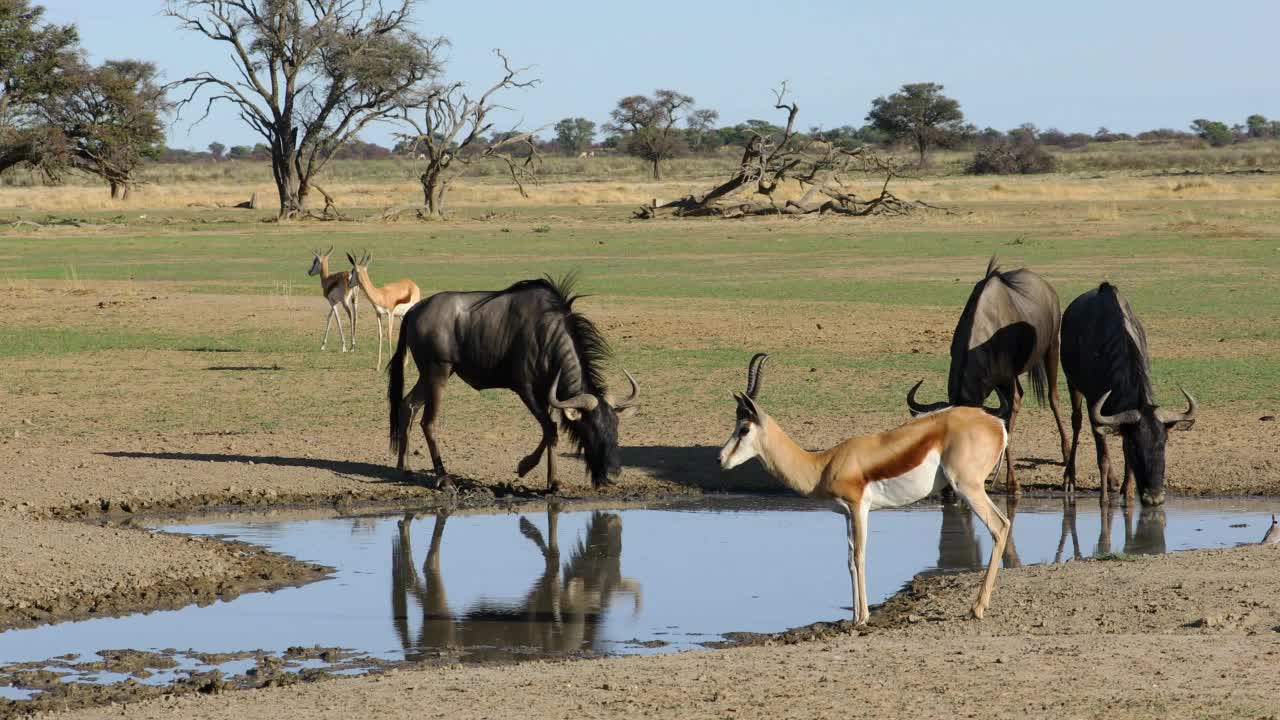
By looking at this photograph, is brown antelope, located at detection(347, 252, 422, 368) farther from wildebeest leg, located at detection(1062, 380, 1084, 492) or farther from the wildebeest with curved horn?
wildebeest leg, located at detection(1062, 380, 1084, 492)

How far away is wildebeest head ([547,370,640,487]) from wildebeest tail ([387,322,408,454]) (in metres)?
1.31

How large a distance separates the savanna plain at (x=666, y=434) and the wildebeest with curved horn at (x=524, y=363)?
43 centimetres

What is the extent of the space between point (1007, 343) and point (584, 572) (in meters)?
4.23

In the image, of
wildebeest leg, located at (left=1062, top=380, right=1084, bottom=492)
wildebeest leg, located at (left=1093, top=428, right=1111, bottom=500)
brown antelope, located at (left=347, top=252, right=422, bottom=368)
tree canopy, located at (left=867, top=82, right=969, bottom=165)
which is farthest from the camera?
tree canopy, located at (left=867, top=82, right=969, bottom=165)

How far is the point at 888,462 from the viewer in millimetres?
7832

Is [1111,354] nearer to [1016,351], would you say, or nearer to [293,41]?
[1016,351]

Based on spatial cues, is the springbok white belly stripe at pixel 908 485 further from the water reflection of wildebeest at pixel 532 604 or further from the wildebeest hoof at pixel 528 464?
the wildebeest hoof at pixel 528 464

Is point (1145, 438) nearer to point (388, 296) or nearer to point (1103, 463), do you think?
point (1103, 463)

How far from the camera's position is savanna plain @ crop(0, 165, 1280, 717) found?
255 inches

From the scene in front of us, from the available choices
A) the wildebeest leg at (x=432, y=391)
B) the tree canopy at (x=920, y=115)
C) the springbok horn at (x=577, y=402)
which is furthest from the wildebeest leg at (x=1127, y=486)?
the tree canopy at (x=920, y=115)

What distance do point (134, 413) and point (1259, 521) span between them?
9771mm

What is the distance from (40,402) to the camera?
15.8 meters

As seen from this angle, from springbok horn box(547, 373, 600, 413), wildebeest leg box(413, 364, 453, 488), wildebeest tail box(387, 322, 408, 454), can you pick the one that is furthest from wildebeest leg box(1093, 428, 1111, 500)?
wildebeest tail box(387, 322, 408, 454)

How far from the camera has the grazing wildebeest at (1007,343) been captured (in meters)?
11.8
